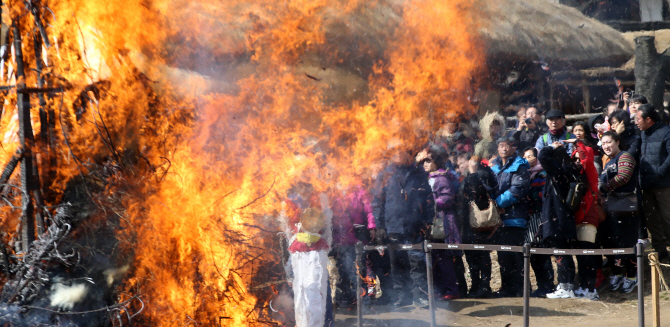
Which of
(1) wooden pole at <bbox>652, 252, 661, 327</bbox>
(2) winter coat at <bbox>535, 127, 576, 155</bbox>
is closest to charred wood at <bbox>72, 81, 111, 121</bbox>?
(1) wooden pole at <bbox>652, 252, 661, 327</bbox>

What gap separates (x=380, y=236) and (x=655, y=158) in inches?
136

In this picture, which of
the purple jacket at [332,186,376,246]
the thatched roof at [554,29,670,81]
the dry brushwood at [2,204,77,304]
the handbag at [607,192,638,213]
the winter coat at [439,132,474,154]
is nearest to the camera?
the dry brushwood at [2,204,77,304]

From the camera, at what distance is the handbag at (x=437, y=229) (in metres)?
6.93

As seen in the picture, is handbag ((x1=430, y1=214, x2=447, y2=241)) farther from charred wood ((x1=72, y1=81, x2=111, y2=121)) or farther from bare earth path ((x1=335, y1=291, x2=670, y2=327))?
charred wood ((x1=72, y1=81, x2=111, y2=121))

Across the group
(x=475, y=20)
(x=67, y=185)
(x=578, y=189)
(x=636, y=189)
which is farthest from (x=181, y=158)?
(x=475, y=20)

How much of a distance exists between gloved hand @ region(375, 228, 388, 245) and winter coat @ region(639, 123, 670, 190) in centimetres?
325

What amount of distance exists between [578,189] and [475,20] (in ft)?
15.8

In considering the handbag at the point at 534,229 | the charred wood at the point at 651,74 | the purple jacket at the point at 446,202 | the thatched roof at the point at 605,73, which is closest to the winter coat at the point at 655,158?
the handbag at the point at 534,229

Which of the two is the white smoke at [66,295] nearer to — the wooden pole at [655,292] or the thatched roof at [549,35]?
the wooden pole at [655,292]

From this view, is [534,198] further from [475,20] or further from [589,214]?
[475,20]

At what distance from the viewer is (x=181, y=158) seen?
16.7 ft

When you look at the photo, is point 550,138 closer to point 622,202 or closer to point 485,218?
point 622,202

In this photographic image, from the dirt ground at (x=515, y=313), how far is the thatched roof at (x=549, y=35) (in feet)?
19.1

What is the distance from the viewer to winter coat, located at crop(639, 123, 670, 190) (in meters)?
6.93
